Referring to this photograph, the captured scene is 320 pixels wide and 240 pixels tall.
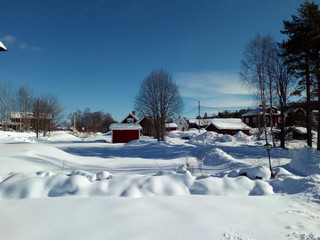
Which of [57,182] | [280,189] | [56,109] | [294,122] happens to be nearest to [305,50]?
[294,122]

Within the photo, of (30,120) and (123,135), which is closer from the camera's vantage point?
(123,135)

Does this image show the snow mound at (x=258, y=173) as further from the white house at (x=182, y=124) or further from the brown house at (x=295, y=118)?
the white house at (x=182, y=124)

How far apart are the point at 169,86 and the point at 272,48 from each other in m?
14.0

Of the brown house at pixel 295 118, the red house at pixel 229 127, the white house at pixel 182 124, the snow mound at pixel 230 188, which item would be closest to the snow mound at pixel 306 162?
the brown house at pixel 295 118

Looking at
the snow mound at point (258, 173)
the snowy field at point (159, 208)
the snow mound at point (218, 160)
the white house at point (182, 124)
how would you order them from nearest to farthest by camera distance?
1. the snowy field at point (159, 208)
2. the snow mound at point (258, 173)
3. the snow mound at point (218, 160)
4. the white house at point (182, 124)

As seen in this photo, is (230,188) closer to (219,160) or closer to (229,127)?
(219,160)

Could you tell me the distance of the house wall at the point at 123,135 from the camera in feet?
101

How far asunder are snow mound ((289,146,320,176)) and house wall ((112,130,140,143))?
901 inches

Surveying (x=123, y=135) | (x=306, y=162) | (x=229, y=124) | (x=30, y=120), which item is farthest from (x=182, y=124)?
(x=306, y=162)

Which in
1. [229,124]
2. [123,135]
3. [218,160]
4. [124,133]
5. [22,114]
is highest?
[22,114]

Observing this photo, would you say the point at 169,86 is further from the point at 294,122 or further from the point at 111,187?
the point at 111,187

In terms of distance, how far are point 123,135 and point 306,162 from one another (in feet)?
79.1

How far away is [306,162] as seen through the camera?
11078mm

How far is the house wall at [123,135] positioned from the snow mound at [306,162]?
75.1 feet
